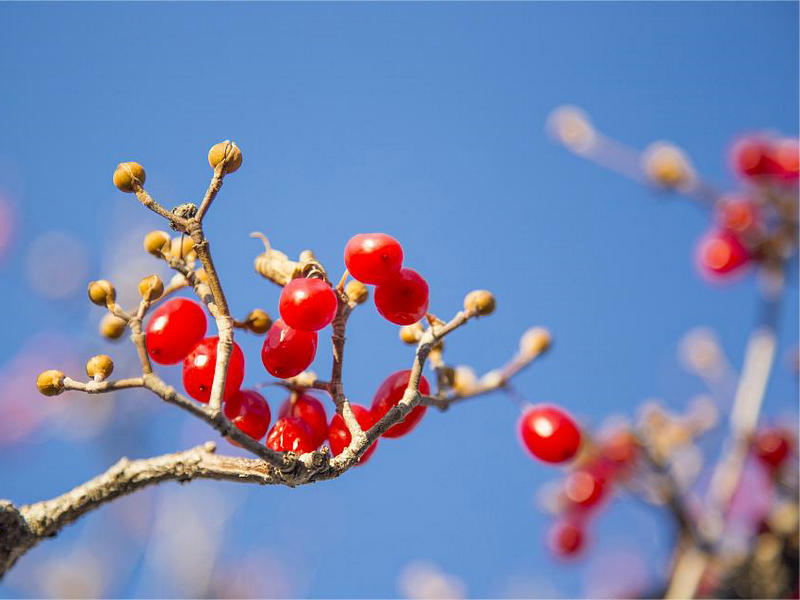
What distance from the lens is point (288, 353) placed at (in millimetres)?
2029

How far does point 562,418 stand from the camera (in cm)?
301

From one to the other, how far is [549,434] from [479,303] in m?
1.10

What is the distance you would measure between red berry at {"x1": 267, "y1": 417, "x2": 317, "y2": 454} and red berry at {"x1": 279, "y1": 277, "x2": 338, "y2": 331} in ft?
1.04

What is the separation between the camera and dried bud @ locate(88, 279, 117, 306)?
1.97m

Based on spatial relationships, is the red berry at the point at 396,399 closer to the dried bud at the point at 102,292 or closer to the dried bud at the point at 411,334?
the dried bud at the point at 411,334

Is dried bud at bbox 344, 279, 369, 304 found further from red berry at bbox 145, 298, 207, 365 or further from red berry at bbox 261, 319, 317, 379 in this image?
red berry at bbox 145, 298, 207, 365

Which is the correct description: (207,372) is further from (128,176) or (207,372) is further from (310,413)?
(128,176)

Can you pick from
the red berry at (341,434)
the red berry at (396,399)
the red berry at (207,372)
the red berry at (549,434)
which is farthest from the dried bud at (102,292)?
the red berry at (549,434)

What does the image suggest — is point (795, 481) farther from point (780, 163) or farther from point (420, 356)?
point (420, 356)

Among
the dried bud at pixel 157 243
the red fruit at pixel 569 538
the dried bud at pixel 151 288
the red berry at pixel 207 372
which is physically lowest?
A: the red fruit at pixel 569 538

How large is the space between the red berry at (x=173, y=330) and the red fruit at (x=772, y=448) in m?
3.62

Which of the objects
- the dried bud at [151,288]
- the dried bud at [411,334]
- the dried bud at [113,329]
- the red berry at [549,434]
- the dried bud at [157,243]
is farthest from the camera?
the red berry at [549,434]

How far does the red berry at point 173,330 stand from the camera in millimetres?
2145

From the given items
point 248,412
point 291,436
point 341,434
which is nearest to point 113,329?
point 248,412
